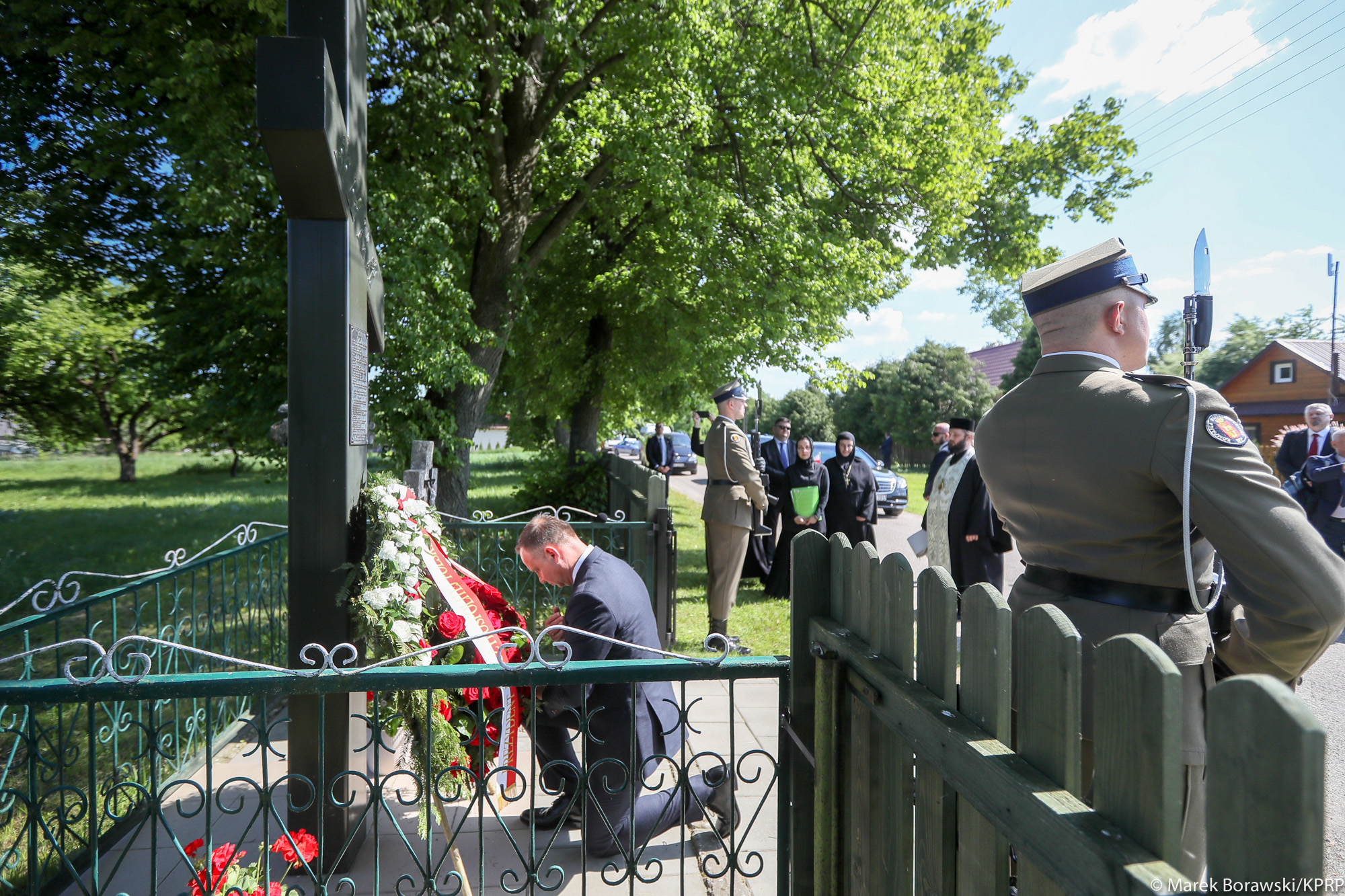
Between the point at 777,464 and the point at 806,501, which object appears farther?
the point at 777,464

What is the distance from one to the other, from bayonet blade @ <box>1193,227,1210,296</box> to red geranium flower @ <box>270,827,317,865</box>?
319 centimetres

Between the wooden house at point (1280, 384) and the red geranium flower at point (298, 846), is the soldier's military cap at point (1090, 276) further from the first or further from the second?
the wooden house at point (1280, 384)

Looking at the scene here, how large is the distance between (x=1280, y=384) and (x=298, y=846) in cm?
4127

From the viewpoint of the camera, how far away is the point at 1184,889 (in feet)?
3.03

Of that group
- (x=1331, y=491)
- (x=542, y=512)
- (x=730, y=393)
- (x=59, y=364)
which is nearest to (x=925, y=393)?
(x=1331, y=491)

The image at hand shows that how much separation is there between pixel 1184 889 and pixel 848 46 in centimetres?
1087

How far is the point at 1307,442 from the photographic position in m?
8.86

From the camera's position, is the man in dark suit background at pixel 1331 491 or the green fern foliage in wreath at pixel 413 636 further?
the man in dark suit background at pixel 1331 491

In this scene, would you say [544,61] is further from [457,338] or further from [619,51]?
[457,338]

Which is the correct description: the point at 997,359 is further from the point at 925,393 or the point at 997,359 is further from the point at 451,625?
the point at 451,625

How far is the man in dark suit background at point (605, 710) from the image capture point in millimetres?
3225

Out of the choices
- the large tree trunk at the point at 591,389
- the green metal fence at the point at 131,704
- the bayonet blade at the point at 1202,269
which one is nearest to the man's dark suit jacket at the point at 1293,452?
the bayonet blade at the point at 1202,269

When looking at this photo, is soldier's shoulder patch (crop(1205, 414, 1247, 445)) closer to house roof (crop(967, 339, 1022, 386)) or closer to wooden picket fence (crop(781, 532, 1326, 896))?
wooden picket fence (crop(781, 532, 1326, 896))

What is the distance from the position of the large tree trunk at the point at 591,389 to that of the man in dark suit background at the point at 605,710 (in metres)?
10.9
